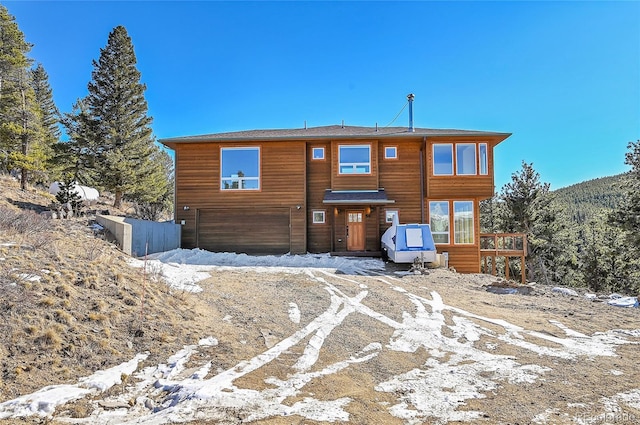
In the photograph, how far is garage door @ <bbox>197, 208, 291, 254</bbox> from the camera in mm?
16188

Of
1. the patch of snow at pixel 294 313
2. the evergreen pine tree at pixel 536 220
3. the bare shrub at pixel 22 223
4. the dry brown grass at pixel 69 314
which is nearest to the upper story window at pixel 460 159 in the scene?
the patch of snow at pixel 294 313

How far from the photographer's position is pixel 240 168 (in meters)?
16.3

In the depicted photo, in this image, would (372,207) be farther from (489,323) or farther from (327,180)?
(489,323)

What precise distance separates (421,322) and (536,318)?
233 cm

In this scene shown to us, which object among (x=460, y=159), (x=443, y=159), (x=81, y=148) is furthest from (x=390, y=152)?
(x=81, y=148)

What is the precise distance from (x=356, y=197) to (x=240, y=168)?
16.6ft

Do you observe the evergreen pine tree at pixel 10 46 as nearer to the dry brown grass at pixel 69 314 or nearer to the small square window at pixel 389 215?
the dry brown grass at pixel 69 314

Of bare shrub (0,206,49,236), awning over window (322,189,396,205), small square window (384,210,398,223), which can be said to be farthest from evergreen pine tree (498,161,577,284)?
bare shrub (0,206,49,236)

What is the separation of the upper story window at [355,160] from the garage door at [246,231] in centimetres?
301

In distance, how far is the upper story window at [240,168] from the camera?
16.3 m

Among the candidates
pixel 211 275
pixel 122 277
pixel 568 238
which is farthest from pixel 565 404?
pixel 568 238

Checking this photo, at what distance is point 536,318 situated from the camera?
7156 mm

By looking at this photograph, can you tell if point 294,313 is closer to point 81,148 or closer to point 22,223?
point 22,223

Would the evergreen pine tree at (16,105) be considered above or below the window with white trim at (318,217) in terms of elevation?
above
